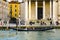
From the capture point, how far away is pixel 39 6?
3342 inches

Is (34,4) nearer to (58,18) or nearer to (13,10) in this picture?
(58,18)

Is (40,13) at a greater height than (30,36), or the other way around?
(40,13)

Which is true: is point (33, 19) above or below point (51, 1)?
below

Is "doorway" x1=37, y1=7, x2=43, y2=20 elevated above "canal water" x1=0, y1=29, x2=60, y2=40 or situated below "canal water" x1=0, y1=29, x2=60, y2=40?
above

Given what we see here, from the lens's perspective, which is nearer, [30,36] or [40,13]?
[30,36]

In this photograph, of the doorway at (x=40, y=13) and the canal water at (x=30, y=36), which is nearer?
the canal water at (x=30, y=36)

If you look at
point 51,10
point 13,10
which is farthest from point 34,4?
point 13,10

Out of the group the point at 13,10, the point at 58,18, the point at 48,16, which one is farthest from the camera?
the point at 13,10

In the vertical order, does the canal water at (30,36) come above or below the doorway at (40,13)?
below

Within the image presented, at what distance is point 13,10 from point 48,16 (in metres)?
58.6

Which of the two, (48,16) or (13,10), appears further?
(13,10)

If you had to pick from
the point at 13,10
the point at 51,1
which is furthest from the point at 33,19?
the point at 13,10

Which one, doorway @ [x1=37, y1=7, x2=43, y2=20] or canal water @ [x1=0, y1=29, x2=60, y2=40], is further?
doorway @ [x1=37, y1=7, x2=43, y2=20]

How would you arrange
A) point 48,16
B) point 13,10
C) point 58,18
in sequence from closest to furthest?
point 58,18 → point 48,16 → point 13,10
